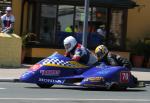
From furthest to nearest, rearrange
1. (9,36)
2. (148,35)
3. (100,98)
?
(148,35) → (9,36) → (100,98)

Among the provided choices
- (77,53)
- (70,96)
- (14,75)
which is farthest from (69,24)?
(70,96)

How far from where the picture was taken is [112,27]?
96.2 feet

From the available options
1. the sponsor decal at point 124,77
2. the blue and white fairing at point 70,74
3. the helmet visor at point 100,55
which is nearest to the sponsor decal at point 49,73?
the blue and white fairing at point 70,74

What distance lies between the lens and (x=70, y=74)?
55.9 feet

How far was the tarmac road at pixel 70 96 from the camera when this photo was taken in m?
13.7

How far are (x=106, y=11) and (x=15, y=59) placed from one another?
6.32 meters

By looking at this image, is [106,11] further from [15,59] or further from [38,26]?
[15,59]

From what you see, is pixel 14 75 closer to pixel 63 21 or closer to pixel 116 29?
pixel 63 21

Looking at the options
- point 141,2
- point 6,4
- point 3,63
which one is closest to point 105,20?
point 141,2

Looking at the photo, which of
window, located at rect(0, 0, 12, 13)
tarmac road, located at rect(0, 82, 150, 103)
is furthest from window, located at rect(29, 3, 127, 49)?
tarmac road, located at rect(0, 82, 150, 103)

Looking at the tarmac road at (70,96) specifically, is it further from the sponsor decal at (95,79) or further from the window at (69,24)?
the window at (69,24)

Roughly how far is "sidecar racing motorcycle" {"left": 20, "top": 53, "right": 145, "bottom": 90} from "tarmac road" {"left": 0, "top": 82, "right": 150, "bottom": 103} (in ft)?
0.82

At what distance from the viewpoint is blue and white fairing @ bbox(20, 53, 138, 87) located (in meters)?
16.9

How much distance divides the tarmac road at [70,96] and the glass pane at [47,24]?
34.4 feet
